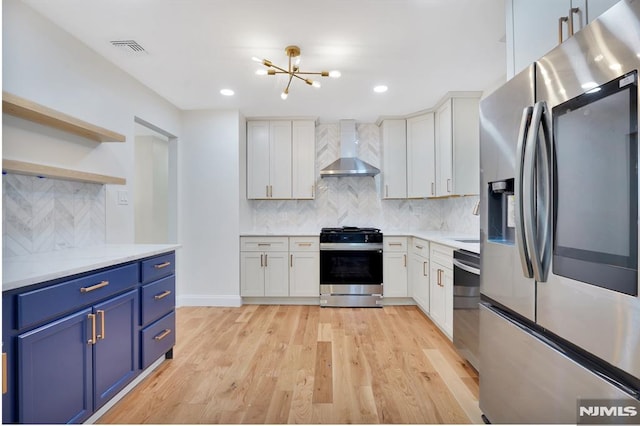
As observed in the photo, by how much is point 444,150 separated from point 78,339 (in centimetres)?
355

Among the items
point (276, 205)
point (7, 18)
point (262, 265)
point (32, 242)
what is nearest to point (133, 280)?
point (32, 242)

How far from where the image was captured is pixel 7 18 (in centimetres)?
179

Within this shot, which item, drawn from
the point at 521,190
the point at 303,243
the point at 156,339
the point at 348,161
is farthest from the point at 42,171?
the point at 348,161

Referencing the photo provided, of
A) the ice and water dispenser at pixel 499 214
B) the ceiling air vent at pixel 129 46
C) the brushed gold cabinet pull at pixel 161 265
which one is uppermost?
the ceiling air vent at pixel 129 46

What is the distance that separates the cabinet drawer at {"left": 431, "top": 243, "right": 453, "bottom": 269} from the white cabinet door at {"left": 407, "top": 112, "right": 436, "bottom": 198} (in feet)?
3.19

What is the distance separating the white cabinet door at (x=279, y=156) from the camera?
163 inches

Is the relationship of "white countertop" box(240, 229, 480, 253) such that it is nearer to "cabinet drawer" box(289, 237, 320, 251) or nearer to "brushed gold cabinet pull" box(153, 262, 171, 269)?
"cabinet drawer" box(289, 237, 320, 251)

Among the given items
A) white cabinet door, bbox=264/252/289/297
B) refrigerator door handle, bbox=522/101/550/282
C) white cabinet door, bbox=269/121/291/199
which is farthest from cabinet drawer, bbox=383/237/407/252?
refrigerator door handle, bbox=522/101/550/282

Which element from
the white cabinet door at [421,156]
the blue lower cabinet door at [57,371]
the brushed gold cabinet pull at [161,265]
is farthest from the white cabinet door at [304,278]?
the blue lower cabinet door at [57,371]

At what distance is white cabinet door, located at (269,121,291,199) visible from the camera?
4.13 m

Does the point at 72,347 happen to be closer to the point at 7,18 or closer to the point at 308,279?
the point at 7,18

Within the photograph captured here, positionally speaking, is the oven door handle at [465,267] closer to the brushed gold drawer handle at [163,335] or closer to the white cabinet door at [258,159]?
the brushed gold drawer handle at [163,335]

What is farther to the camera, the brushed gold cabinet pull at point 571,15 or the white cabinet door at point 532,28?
the white cabinet door at point 532,28

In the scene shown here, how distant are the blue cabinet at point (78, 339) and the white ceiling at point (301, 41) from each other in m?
1.61
